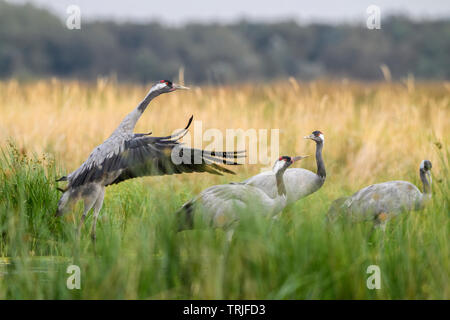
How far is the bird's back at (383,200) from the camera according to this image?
16.6 ft

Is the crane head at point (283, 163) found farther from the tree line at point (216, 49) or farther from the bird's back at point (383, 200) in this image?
the tree line at point (216, 49)

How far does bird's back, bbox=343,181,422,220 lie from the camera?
199 inches

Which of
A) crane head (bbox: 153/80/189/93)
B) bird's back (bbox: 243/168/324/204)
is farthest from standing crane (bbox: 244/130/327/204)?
crane head (bbox: 153/80/189/93)

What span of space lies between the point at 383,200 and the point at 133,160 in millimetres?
1940

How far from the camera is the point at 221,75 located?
37688 mm

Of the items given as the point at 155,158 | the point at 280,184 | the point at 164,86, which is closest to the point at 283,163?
the point at 280,184

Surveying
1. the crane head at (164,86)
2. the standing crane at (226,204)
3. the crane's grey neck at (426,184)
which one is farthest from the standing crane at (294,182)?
the crane head at (164,86)

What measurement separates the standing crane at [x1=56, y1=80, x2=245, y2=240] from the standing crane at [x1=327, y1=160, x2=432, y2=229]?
39.8 inches

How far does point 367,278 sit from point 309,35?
48.4 meters

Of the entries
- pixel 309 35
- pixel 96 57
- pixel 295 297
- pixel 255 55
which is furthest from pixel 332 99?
pixel 309 35

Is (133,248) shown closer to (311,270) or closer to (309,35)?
(311,270)

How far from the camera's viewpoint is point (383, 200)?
16.9 feet

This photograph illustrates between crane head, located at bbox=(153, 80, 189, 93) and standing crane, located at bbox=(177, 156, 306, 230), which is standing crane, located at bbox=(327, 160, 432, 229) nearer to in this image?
standing crane, located at bbox=(177, 156, 306, 230)

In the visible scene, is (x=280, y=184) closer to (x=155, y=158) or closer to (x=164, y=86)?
(x=155, y=158)
